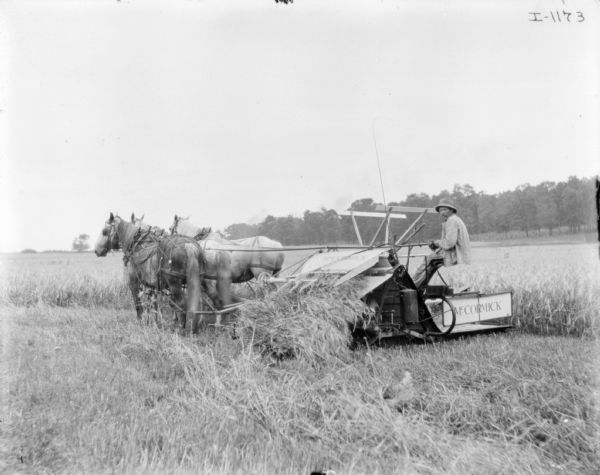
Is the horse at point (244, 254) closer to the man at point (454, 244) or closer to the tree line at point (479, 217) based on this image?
the man at point (454, 244)

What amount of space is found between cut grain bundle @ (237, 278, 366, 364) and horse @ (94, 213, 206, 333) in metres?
2.19

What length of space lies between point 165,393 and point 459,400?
8.90 ft

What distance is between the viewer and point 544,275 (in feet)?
32.8

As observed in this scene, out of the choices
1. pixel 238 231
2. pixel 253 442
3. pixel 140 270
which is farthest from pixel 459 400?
pixel 238 231

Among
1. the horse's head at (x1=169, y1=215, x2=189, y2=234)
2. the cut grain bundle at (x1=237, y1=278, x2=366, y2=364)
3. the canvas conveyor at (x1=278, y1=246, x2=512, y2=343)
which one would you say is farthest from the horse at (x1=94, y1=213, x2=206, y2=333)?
the cut grain bundle at (x1=237, y1=278, x2=366, y2=364)

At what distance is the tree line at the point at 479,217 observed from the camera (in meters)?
16.8

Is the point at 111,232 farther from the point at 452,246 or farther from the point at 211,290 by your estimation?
the point at 452,246

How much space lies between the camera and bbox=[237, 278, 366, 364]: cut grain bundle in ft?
17.1

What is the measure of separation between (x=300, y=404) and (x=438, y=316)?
381 centimetres

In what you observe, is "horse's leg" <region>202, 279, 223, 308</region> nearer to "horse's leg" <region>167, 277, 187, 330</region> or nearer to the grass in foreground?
"horse's leg" <region>167, 277, 187, 330</region>

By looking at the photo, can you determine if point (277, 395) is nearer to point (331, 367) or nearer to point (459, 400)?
point (331, 367)

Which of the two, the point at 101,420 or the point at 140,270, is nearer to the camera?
the point at 101,420

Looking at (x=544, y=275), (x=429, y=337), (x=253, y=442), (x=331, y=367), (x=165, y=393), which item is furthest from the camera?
(x=544, y=275)

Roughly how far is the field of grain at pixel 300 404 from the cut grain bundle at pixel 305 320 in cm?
2
